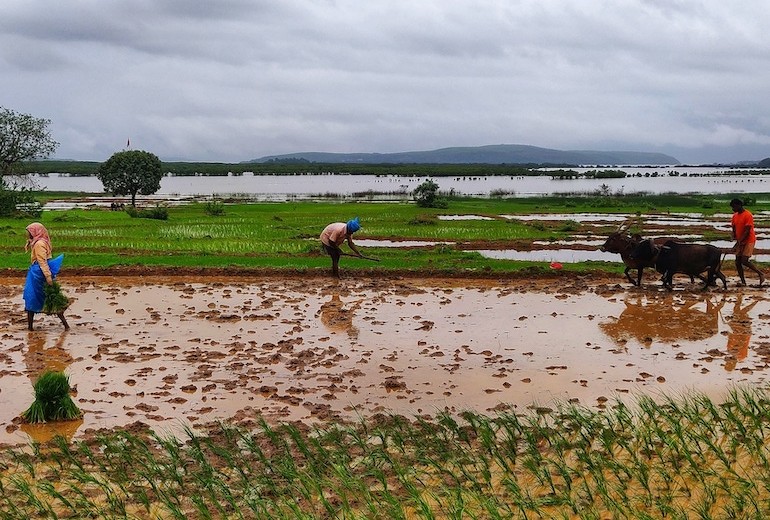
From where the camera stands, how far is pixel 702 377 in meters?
9.08

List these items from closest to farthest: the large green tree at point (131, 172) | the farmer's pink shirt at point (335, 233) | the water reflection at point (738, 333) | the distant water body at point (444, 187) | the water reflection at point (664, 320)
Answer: the water reflection at point (738, 333) < the water reflection at point (664, 320) < the farmer's pink shirt at point (335, 233) < the large green tree at point (131, 172) < the distant water body at point (444, 187)

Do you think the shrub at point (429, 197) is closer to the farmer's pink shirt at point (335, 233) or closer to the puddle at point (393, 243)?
the puddle at point (393, 243)

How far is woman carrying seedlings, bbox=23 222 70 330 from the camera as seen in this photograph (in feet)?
36.2

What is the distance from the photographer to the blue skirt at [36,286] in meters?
11.2

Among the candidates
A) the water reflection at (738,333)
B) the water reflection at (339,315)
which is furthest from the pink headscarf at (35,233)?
the water reflection at (738,333)

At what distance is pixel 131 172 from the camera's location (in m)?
45.9

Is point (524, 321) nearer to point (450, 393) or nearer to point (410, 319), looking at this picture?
point (410, 319)

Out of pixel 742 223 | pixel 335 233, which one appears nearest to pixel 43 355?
pixel 335 233

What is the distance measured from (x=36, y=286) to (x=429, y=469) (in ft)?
25.8

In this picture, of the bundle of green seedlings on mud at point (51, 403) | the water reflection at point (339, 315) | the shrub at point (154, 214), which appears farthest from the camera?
the shrub at point (154, 214)

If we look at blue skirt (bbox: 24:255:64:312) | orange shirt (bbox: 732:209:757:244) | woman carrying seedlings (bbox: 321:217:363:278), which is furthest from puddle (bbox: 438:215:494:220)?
blue skirt (bbox: 24:255:64:312)

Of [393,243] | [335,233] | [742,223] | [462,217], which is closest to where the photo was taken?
[742,223]

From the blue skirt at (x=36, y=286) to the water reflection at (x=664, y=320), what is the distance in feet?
29.1

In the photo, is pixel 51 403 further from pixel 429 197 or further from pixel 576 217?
pixel 429 197
